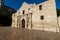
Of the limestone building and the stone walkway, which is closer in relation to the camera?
the stone walkway

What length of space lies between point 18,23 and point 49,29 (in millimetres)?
10178

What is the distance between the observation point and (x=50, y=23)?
1413 cm

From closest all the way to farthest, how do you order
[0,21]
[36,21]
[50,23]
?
1. [50,23]
2. [36,21]
3. [0,21]

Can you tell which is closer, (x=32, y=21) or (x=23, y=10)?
(x=32, y=21)

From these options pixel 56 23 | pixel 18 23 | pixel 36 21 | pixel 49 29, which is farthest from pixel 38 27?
pixel 18 23

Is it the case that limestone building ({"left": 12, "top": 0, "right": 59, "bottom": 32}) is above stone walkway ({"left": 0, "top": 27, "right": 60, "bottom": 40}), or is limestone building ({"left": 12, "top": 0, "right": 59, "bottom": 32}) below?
above

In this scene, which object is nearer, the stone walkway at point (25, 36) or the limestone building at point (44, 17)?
the stone walkway at point (25, 36)

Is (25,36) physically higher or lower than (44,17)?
lower

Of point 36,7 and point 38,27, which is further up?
point 36,7

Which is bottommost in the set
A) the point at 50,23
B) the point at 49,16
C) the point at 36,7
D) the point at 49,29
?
the point at 49,29

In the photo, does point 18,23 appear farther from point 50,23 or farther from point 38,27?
point 50,23

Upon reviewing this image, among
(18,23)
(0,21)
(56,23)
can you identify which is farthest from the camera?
(0,21)

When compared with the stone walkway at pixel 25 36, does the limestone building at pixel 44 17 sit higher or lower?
higher

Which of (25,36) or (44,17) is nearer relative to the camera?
(25,36)
